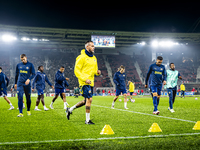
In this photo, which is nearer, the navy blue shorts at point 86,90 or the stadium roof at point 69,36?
the navy blue shorts at point 86,90

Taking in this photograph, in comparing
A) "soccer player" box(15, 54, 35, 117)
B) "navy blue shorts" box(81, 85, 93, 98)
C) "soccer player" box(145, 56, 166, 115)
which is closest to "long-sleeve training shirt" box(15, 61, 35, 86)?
"soccer player" box(15, 54, 35, 117)

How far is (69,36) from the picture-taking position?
151ft

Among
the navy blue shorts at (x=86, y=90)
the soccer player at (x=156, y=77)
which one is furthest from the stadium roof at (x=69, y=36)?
the navy blue shorts at (x=86, y=90)

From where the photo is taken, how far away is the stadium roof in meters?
41.8

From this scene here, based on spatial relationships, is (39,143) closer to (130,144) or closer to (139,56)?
(130,144)

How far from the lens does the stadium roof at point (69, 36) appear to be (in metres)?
41.8

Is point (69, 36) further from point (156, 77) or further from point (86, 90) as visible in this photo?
point (86, 90)

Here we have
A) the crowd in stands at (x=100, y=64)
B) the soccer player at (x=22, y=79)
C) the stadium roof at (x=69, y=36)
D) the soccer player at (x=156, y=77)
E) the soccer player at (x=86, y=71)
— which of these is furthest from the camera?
the crowd in stands at (x=100, y=64)

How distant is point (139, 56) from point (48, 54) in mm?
24126

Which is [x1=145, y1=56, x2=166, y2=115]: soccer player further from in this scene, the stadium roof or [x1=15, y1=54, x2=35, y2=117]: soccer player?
the stadium roof

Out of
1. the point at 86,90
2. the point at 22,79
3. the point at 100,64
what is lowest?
the point at 86,90

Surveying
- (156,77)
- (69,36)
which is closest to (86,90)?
(156,77)

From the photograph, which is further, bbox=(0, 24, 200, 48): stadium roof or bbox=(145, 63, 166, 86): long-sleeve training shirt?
bbox=(0, 24, 200, 48): stadium roof

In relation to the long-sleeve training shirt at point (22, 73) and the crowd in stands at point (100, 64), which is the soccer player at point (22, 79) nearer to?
the long-sleeve training shirt at point (22, 73)
